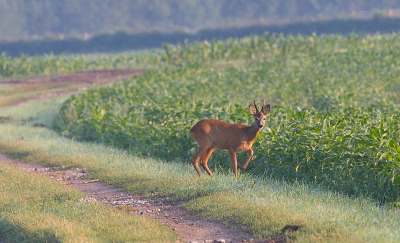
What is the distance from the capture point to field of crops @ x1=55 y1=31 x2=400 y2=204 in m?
10.6

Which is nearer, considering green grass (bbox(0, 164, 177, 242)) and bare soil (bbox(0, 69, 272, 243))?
green grass (bbox(0, 164, 177, 242))

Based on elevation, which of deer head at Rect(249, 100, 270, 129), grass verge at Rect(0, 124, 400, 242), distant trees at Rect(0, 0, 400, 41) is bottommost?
grass verge at Rect(0, 124, 400, 242)

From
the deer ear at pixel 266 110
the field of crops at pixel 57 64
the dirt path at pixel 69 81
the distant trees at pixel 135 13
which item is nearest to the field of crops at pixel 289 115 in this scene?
the deer ear at pixel 266 110

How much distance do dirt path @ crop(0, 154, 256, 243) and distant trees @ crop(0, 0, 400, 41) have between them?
105694 mm

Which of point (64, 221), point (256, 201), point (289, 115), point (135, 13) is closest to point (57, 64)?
point (289, 115)

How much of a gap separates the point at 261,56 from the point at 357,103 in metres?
26.5

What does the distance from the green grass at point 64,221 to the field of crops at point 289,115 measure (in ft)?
12.8

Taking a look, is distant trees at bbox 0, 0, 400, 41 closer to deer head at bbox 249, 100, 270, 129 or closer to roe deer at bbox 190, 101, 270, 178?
roe deer at bbox 190, 101, 270, 178

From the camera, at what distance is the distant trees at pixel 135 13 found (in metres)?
117

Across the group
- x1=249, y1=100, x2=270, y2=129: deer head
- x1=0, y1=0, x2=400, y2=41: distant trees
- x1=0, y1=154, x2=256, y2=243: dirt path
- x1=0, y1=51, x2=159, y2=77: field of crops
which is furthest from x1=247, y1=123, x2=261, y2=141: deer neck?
x1=0, y1=0, x2=400, y2=41: distant trees

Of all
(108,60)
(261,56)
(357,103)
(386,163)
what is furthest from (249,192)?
(108,60)

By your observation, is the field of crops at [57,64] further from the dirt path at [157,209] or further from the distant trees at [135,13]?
the distant trees at [135,13]

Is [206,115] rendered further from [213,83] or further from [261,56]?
[261,56]

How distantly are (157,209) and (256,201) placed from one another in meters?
1.58
